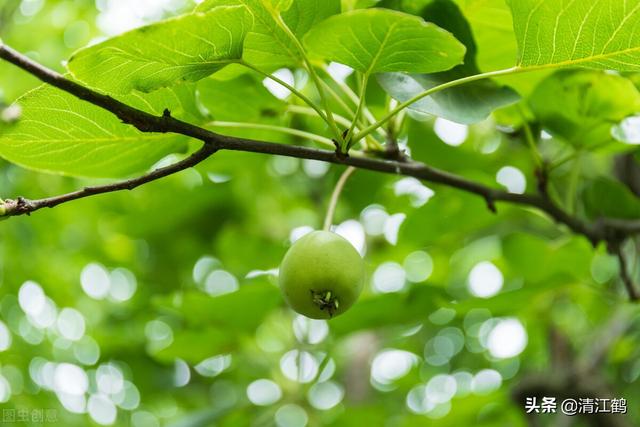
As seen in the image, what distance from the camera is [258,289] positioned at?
5.26ft

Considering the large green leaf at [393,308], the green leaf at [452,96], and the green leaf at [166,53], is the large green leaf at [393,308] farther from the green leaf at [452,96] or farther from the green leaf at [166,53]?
the green leaf at [166,53]

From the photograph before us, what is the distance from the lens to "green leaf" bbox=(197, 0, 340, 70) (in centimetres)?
87

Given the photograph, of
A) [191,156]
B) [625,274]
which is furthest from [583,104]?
[191,156]

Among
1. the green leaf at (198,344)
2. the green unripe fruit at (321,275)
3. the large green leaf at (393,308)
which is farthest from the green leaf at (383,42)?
the green leaf at (198,344)

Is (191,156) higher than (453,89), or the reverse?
(453,89)

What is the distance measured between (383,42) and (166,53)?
0.27 meters

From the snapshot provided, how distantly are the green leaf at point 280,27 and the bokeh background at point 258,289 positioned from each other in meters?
0.64

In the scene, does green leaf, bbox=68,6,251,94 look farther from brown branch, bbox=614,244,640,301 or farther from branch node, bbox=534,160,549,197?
brown branch, bbox=614,244,640,301

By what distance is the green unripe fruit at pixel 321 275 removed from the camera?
92 cm

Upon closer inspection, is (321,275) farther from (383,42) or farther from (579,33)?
(579,33)

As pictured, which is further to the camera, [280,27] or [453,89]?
[453,89]

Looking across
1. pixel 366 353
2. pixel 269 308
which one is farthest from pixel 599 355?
pixel 269 308

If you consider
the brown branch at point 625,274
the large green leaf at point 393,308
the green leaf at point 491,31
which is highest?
the green leaf at point 491,31

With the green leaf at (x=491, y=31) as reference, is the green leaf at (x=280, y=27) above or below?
below
